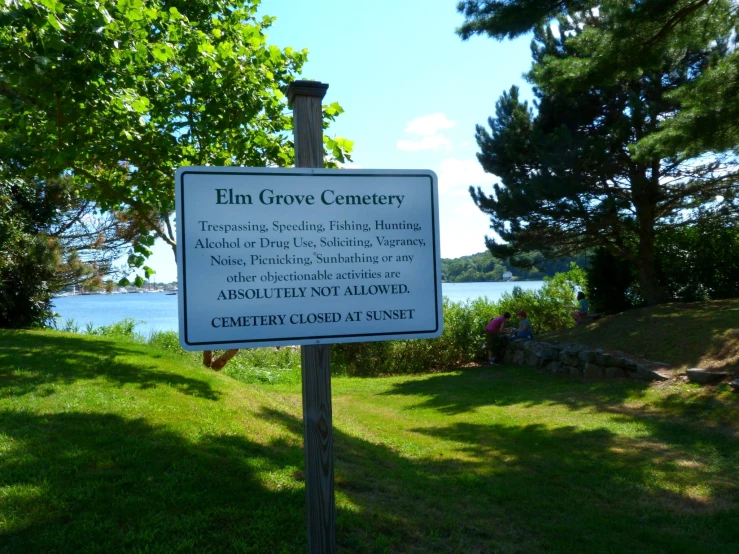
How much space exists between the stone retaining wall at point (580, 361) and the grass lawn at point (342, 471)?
170 cm

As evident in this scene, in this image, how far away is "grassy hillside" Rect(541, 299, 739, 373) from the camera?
10.6 m

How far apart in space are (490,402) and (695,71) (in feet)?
32.5

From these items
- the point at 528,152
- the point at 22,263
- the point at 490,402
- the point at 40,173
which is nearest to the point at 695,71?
the point at 528,152

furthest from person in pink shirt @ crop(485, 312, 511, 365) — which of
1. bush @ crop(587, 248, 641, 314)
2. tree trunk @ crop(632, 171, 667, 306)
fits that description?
tree trunk @ crop(632, 171, 667, 306)

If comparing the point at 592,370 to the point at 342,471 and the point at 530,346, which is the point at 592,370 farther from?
the point at 342,471

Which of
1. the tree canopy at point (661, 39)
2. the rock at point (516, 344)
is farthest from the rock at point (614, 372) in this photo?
the tree canopy at point (661, 39)

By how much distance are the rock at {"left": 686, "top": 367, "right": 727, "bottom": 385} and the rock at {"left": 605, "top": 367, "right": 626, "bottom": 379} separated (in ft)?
5.95

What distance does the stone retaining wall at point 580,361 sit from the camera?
11.1m

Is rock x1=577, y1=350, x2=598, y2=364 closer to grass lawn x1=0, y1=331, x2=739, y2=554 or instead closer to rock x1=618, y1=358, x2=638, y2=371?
rock x1=618, y1=358, x2=638, y2=371

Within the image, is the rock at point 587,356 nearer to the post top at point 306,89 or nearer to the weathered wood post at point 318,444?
the weathered wood post at point 318,444

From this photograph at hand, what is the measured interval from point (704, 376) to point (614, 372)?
2.34 meters

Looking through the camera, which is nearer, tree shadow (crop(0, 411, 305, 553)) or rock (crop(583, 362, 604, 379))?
tree shadow (crop(0, 411, 305, 553))

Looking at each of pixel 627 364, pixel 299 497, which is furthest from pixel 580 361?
pixel 299 497

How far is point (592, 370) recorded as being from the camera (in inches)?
490
